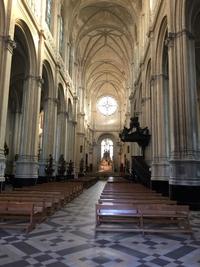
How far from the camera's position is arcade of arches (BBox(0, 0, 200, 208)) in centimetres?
930

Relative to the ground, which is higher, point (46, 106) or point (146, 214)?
point (46, 106)

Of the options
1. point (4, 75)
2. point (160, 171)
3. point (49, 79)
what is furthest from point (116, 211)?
point (49, 79)

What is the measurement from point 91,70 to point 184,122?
31.8 meters

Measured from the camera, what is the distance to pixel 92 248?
4.26 m

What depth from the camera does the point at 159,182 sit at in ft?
41.5

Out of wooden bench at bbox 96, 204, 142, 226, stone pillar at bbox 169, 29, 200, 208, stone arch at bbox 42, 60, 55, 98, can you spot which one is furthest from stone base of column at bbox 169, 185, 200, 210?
stone arch at bbox 42, 60, 55, 98

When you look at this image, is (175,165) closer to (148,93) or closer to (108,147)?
(148,93)

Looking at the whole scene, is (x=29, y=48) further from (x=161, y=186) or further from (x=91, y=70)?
(x=91, y=70)

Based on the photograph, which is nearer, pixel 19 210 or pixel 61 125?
pixel 19 210

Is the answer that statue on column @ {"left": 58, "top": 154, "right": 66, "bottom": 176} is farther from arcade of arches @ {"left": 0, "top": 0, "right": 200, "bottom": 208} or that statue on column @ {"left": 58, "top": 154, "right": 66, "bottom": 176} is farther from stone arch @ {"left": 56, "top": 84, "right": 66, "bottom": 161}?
stone arch @ {"left": 56, "top": 84, "right": 66, "bottom": 161}

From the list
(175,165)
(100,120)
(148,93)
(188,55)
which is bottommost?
(175,165)

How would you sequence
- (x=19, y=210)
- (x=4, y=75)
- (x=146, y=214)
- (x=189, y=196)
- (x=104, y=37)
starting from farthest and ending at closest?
(x=104, y=37) < (x=4, y=75) < (x=189, y=196) < (x=19, y=210) < (x=146, y=214)

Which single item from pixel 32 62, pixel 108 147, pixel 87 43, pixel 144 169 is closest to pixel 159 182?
pixel 144 169

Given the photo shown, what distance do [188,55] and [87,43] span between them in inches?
970
